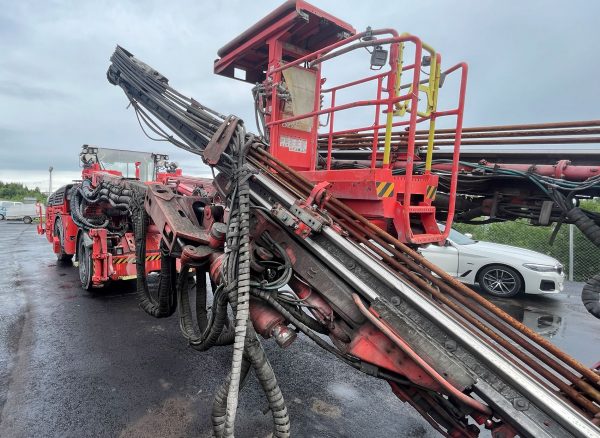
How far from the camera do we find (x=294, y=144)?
438cm

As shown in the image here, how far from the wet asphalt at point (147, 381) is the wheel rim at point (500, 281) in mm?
1249

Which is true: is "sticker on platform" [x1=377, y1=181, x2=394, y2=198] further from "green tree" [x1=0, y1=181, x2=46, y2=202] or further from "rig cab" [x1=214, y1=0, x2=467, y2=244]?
"green tree" [x1=0, y1=181, x2=46, y2=202]

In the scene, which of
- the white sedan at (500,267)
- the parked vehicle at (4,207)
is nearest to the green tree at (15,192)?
the parked vehicle at (4,207)

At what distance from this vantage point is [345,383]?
12.8 ft

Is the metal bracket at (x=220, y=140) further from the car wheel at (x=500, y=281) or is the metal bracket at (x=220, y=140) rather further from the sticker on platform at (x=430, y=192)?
the car wheel at (x=500, y=281)

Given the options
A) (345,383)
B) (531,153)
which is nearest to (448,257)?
(531,153)

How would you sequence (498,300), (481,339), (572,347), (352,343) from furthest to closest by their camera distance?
(498,300), (572,347), (352,343), (481,339)

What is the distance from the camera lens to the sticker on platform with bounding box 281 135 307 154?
4.27m

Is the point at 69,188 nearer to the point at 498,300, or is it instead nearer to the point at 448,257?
the point at 448,257

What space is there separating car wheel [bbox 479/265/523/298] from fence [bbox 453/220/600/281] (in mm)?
2289

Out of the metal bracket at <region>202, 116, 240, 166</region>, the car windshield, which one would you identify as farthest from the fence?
the metal bracket at <region>202, 116, 240, 166</region>

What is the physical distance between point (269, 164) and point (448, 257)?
20.8ft

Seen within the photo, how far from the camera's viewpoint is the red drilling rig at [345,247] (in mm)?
1948

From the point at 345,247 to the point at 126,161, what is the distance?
24.0ft
